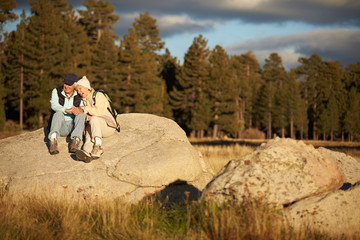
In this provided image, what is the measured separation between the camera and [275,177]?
156 inches

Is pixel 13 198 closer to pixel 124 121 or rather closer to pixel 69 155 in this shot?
pixel 69 155

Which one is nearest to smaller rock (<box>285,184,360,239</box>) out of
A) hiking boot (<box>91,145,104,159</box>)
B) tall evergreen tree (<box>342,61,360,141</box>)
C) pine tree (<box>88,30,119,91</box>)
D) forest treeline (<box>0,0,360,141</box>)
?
hiking boot (<box>91,145,104,159</box>)

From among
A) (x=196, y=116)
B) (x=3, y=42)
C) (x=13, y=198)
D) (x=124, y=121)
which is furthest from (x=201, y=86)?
(x=13, y=198)

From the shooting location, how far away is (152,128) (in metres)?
6.93

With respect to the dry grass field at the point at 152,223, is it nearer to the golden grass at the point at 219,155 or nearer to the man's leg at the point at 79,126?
the man's leg at the point at 79,126

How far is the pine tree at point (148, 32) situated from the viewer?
2041 inches

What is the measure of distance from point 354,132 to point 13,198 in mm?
43265

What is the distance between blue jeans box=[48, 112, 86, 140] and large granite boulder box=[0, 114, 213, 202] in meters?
0.25

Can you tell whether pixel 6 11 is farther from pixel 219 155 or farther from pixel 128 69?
pixel 219 155

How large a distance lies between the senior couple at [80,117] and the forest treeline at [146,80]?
22.1 meters

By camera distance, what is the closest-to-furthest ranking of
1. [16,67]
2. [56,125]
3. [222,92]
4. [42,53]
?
[56,125] < [42,53] < [16,67] < [222,92]

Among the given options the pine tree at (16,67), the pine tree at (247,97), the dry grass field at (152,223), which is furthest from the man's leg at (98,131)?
the pine tree at (247,97)

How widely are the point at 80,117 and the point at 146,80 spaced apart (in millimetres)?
31273

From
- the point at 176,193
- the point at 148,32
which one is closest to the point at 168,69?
the point at 148,32
